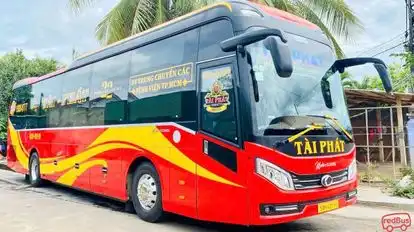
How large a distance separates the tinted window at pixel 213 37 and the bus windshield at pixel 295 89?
0.48 metres

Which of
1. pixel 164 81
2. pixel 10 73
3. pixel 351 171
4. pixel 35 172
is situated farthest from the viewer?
pixel 10 73

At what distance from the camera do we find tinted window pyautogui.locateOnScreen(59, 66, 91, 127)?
966 centimetres

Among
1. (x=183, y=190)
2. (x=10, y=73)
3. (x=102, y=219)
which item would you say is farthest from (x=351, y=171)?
(x=10, y=73)

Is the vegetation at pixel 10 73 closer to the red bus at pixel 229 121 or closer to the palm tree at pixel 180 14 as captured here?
Answer: the palm tree at pixel 180 14

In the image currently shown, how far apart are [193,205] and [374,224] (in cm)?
307

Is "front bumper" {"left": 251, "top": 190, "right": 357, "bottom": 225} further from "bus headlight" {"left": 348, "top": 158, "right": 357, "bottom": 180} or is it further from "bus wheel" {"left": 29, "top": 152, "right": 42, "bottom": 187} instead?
"bus wheel" {"left": 29, "top": 152, "right": 42, "bottom": 187}

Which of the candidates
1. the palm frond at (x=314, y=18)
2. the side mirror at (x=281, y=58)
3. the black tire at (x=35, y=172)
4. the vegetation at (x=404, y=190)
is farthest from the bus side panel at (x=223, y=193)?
the palm frond at (x=314, y=18)

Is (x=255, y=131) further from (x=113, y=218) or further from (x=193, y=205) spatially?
(x=113, y=218)

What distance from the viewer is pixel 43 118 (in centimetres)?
1190

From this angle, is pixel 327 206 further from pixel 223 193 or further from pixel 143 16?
pixel 143 16

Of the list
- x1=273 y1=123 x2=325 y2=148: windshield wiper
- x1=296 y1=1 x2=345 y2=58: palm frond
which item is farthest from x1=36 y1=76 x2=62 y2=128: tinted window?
x1=296 y1=1 x2=345 y2=58: palm frond

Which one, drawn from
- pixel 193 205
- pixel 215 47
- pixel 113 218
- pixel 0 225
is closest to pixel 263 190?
pixel 193 205

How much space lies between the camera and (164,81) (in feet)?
23.5

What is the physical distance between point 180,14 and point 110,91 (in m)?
5.65
